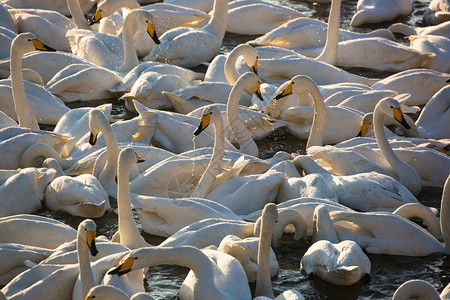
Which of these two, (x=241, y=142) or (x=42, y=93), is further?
(x=42, y=93)

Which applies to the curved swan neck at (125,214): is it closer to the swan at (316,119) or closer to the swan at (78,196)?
the swan at (78,196)

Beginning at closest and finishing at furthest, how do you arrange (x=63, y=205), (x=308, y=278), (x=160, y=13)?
(x=308, y=278) < (x=63, y=205) < (x=160, y=13)

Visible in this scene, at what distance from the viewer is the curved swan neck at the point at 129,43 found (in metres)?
11.9

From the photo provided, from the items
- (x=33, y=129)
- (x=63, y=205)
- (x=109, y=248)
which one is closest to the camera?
(x=109, y=248)

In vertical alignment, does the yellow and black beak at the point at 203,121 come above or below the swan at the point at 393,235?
above

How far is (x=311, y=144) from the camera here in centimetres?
972

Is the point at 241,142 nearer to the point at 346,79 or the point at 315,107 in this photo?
the point at 315,107

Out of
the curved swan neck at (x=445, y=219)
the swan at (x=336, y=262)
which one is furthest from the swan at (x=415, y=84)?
the swan at (x=336, y=262)

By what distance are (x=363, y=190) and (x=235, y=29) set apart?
7.03 metres

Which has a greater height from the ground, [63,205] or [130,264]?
[130,264]

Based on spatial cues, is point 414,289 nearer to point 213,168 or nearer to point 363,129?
point 213,168

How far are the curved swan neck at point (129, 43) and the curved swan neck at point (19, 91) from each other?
2.61 m

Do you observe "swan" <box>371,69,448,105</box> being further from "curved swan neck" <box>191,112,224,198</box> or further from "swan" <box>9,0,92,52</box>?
"swan" <box>9,0,92,52</box>

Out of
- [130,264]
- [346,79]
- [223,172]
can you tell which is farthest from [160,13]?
[130,264]
